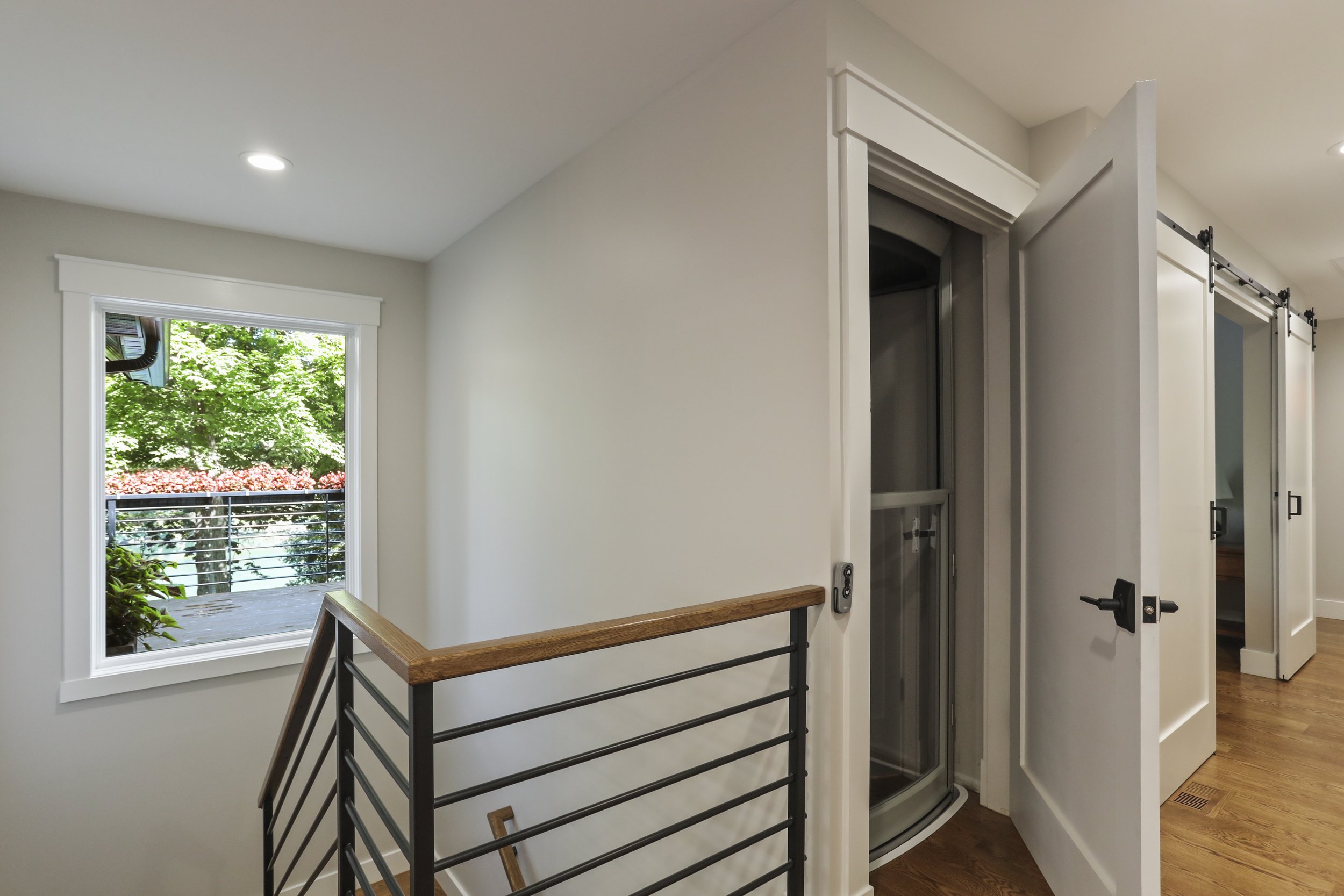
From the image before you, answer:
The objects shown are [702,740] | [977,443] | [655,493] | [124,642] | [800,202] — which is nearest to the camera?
[800,202]

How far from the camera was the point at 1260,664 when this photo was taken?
151 inches

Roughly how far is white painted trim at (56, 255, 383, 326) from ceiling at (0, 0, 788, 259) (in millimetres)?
285

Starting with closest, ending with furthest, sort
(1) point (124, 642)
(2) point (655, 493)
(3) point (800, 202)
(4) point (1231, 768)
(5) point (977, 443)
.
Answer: (3) point (800, 202) → (2) point (655, 493) → (5) point (977, 443) → (4) point (1231, 768) → (1) point (124, 642)

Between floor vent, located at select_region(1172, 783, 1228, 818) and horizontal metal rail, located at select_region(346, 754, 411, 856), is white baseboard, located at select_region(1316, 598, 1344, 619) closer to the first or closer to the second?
floor vent, located at select_region(1172, 783, 1228, 818)

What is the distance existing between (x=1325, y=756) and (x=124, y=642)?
16.8 ft

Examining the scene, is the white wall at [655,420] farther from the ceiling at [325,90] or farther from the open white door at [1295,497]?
the open white door at [1295,497]

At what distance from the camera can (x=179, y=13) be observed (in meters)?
1.64

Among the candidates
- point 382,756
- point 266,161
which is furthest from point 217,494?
point 382,756

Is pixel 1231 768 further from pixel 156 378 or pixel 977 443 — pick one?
pixel 156 378

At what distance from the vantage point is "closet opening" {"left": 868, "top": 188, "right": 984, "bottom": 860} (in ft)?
6.75

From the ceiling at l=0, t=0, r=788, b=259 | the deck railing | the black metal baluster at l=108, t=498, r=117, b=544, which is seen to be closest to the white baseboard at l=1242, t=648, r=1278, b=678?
the ceiling at l=0, t=0, r=788, b=259

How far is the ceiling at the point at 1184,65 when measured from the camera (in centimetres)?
166

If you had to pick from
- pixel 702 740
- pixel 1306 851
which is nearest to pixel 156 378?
pixel 702 740

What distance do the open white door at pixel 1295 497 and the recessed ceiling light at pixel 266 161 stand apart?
16.1 ft
